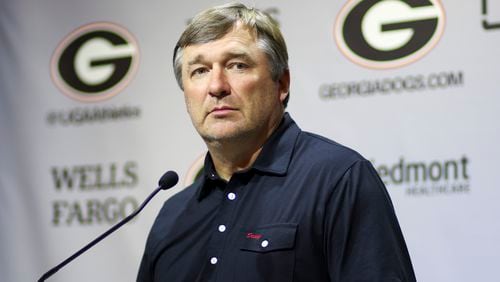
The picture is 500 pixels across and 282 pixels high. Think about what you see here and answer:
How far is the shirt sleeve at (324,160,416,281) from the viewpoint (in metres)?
1.63

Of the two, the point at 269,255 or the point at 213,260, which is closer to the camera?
the point at 269,255

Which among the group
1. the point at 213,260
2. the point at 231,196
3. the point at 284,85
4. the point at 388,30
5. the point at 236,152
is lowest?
the point at 213,260

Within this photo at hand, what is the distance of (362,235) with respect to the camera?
166cm

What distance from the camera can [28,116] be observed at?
335cm

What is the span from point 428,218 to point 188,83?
1067 millimetres

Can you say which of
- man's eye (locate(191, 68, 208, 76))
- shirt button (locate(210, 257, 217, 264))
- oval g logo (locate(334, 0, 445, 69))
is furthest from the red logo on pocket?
oval g logo (locate(334, 0, 445, 69))

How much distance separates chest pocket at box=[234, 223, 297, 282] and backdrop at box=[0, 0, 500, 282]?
1024 millimetres

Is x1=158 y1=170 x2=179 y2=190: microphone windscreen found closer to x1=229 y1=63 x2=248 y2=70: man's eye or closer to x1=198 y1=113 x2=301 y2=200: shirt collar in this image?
x1=198 y1=113 x2=301 y2=200: shirt collar

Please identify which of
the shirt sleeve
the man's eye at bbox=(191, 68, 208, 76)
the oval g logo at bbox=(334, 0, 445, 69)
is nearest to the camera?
the shirt sleeve

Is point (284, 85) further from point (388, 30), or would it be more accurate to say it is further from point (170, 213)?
point (388, 30)

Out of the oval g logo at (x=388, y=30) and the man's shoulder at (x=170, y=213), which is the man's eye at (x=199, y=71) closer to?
the man's shoulder at (x=170, y=213)

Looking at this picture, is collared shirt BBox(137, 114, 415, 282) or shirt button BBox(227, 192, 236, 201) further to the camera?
shirt button BBox(227, 192, 236, 201)

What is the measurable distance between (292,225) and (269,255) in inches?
3.4

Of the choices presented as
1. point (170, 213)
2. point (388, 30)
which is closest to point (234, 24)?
point (170, 213)
